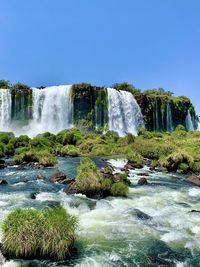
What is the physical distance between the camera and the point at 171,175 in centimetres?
3709

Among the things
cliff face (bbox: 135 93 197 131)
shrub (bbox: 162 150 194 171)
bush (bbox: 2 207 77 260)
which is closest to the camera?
bush (bbox: 2 207 77 260)

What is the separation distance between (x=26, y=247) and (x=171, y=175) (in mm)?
24967

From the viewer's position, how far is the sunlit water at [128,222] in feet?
49.1

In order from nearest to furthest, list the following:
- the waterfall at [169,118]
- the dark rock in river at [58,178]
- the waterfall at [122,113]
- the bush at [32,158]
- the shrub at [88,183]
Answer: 1. the shrub at [88,183]
2. the dark rock in river at [58,178]
3. the bush at [32,158]
4. the waterfall at [122,113]
5. the waterfall at [169,118]

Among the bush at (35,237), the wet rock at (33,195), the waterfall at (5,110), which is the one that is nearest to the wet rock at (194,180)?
the wet rock at (33,195)

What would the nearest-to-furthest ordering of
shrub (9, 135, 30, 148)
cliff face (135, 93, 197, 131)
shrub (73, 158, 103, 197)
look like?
1. shrub (73, 158, 103, 197)
2. shrub (9, 135, 30, 148)
3. cliff face (135, 93, 197, 131)

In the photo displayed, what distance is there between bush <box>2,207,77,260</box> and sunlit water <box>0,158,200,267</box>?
381 millimetres

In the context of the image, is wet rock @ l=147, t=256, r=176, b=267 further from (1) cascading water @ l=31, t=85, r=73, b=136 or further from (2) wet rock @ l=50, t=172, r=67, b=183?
(1) cascading water @ l=31, t=85, r=73, b=136

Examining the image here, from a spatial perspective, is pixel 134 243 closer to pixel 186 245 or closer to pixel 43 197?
pixel 186 245

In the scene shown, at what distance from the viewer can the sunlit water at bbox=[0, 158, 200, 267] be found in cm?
1496

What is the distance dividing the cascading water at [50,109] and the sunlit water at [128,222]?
4570cm

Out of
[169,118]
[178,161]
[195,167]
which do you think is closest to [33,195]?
[178,161]

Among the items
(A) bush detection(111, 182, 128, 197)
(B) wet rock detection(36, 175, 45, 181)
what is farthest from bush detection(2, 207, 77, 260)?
(B) wet rock detection(36, 175, 45, 181)

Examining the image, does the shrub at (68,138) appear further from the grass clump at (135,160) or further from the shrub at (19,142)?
the grass clump at (135,160)
